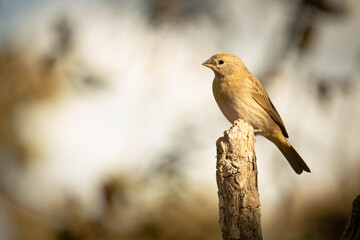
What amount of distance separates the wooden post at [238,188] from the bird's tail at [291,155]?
228 centimetres

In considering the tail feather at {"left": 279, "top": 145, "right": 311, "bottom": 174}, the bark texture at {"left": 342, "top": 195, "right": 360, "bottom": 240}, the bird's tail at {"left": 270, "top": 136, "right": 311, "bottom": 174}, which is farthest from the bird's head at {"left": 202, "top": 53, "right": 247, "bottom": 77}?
the bark texture at {"left": 342, "top": 195, "right": 360, "bottom": 240}

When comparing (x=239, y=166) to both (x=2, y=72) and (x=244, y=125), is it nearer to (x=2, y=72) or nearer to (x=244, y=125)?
(x=244, y=125)

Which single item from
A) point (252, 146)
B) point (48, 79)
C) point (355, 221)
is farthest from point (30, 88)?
point (355, 221)

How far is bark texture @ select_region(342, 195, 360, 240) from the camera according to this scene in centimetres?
219

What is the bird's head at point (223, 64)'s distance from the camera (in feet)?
16.4

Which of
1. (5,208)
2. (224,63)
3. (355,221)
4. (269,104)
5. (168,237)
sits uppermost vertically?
(224,63)

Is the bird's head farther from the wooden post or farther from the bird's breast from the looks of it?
the wooden post

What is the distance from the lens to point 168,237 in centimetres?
417

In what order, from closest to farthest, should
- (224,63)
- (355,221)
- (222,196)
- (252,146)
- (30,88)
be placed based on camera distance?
(355,221), (222,196), (252,146), (30,88), (224,63)

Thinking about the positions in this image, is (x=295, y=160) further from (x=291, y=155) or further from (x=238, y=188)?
(x=238, y=188)

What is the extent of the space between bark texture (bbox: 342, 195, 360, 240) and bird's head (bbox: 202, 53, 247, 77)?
2.91 metres

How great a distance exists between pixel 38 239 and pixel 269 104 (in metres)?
2.88

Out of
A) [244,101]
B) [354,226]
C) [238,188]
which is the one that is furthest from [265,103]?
[354,226]

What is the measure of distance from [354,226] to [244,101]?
274 cm
